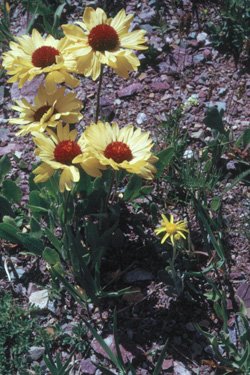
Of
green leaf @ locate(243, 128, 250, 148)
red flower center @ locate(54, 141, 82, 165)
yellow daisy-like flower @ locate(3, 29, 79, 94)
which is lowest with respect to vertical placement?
green leaf @ locate(243, 128, 250, 148)

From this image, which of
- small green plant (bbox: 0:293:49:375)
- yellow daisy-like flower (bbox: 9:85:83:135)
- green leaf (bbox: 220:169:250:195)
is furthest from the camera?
green leaf (bbox: 220:169:250:195)

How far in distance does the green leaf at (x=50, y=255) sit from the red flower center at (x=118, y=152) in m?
0.60

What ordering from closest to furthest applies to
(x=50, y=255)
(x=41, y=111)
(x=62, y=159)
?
1. (x=62, y=159)
2. (x=41, y=111)
3. (x=50, y=255)

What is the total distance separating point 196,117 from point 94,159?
1.44 m

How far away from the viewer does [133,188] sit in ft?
7.60

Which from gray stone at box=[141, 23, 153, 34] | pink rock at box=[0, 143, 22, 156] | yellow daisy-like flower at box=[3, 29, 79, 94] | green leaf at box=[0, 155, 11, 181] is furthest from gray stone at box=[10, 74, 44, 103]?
yellow daisy-like flower at box=[3, 29, 79, 94]

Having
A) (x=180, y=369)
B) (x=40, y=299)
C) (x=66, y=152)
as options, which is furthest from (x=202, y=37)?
(x=180, y=369)

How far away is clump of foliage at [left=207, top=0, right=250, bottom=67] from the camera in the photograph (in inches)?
123

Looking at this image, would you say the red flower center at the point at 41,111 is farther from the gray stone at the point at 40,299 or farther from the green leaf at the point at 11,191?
the gray stone at the point at 40,299

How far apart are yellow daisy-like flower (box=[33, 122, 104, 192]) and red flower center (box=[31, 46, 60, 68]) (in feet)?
1.13

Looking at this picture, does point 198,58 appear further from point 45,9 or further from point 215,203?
point 215,203

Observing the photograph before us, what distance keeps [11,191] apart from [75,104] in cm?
84

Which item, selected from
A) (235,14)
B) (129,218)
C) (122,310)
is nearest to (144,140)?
(129,218)

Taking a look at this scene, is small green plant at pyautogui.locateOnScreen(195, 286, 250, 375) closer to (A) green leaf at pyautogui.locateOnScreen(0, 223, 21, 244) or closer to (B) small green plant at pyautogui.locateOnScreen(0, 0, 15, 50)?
(A) green leaf at pyautogui.locateOnScreen(0, 223, 21, 244)
